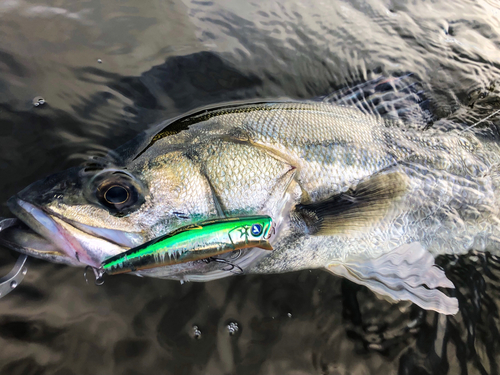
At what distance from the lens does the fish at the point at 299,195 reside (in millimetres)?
1447

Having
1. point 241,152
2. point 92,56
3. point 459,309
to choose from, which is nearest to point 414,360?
point 459,309

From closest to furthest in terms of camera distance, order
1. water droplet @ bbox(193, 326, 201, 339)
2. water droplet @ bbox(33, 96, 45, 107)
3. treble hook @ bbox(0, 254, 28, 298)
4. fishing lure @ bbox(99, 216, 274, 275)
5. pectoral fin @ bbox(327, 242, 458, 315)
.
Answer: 1. fishing lure @ bbox(99, 216, 274, 275)
2. treble hook @ bbox(0, 254, 28, 298)
3. water droplet @ bbox(193, 326, 201, 339)
4. pectoral fin @ bbox(327, 242, 458, 315)
5. water droplet @ bbox(33, 96, 45, 107)

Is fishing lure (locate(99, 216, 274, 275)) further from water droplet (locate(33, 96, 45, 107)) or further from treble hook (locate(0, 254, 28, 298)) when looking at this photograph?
water droplet (locate(33, 96, 45, 107))

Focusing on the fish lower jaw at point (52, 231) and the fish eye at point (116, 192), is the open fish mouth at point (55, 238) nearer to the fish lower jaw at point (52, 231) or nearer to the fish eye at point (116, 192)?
the fish lower jaw at point (52, 231)

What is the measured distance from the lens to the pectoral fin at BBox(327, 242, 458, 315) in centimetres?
194

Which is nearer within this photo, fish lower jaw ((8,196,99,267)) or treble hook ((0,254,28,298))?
fish lower jaw ((8,196,99,267))

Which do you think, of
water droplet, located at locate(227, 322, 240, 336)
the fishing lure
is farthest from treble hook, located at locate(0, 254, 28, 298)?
water droplet, located at locate(227, 322, 240, 336)

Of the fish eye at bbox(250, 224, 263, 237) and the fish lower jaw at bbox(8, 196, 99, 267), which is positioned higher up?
the fish eye at bbox(250, 224, 263, 237)

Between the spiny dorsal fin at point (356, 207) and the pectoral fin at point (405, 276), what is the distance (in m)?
0.28

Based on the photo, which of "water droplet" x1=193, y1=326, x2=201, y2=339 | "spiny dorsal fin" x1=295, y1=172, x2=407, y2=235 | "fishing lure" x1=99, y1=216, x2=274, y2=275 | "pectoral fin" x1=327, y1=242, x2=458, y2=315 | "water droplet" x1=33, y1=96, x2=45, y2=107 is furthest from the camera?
"water droplet" x1=33, y1=96, x2=45, y2=107

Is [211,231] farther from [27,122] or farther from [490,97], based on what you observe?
[490,97]

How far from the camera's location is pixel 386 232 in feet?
6.47

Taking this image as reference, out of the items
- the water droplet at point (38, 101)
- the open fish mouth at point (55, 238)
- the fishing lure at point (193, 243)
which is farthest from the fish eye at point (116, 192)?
the water droplet at point (38, 101)

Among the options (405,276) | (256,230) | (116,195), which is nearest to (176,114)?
(116,195)
